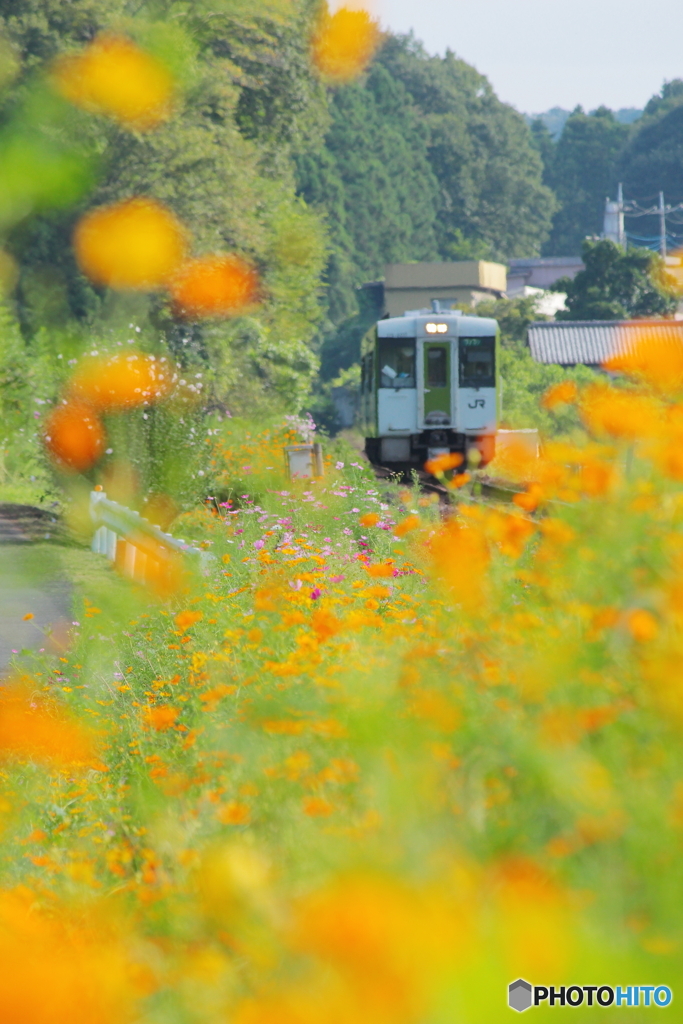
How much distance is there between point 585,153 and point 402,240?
42.1 m

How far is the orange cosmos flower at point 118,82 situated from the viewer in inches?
1143

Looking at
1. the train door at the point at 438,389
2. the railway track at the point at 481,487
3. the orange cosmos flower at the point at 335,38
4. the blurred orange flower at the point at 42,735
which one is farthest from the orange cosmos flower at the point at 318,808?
the orange cosmos flower at the point at 335,38

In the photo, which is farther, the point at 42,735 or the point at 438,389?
the point at 438,389

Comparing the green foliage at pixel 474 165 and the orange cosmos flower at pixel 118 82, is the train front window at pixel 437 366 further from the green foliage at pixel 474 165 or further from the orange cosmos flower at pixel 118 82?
the green foliage at pixel 474 165

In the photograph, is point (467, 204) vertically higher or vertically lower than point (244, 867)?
higher

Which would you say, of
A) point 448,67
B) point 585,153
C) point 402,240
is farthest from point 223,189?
point 585,153

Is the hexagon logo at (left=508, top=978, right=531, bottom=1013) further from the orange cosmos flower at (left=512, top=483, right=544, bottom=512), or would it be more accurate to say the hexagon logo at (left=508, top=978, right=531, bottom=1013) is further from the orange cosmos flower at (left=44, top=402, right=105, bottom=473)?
the orange cosmos flower at (left=44, top=402, right=105, bottom=473)

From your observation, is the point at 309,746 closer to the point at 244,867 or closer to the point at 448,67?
the point at 244,867

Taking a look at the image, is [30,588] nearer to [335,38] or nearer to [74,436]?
[74,436]

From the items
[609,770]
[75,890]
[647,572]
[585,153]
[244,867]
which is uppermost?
[585,153]

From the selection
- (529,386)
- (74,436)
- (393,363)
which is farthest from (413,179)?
(74,436)

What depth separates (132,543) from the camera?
38.3ft

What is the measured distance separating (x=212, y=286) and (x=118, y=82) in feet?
18.0

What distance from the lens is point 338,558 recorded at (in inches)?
315
